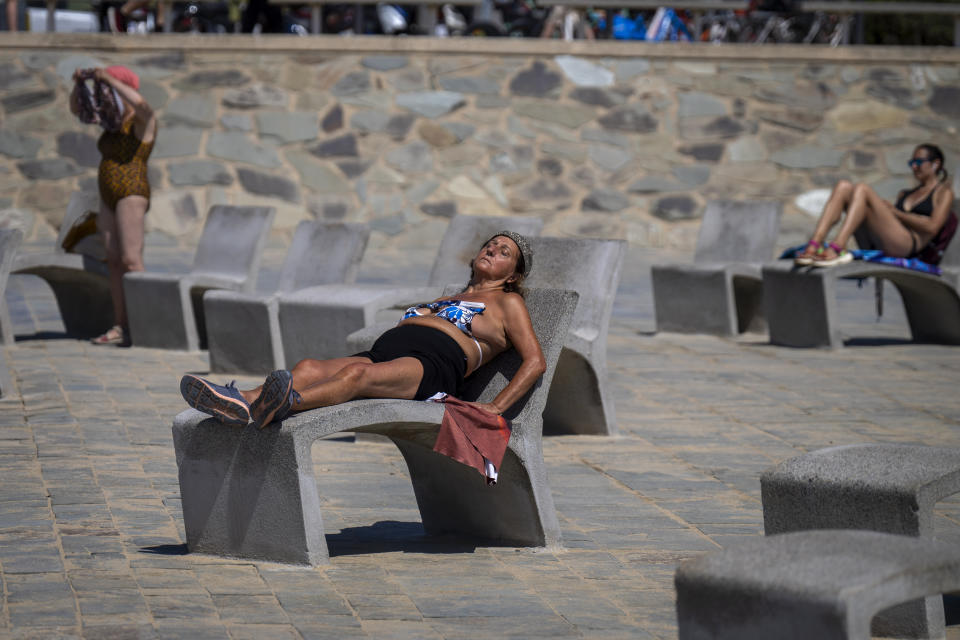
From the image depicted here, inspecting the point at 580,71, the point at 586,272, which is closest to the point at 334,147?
the point at 580,71

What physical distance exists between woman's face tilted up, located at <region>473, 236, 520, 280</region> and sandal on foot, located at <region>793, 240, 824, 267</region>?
14.8ft

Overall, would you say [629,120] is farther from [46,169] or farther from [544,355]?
[544,355]

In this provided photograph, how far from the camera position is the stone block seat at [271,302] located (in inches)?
331

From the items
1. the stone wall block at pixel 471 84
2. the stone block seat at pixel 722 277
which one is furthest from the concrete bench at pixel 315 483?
the stone wall block at pixel 471 84

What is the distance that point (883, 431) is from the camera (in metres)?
7.08

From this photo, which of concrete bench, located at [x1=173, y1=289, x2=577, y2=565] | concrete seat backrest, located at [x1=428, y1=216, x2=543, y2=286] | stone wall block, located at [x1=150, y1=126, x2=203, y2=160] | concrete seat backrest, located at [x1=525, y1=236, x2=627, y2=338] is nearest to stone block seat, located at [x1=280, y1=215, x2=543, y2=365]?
concrete seat backrest, located at [x1=428, y1=216, x2=543, y2=286]

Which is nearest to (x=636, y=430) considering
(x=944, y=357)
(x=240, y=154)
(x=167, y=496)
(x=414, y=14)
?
(x=167, y=496)

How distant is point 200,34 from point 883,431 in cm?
1072

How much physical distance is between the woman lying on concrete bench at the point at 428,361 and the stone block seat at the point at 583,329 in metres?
1.25

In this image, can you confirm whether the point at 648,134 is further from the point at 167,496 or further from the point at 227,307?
the point at 167,496

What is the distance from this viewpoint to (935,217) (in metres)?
10.3

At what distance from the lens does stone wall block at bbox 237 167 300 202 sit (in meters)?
16.0

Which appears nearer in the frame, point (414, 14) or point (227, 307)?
point (227, 307)

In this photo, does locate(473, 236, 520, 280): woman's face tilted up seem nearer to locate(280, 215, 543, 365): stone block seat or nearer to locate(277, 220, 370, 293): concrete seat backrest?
locate(280, 215, 543, 365): stone block seat
